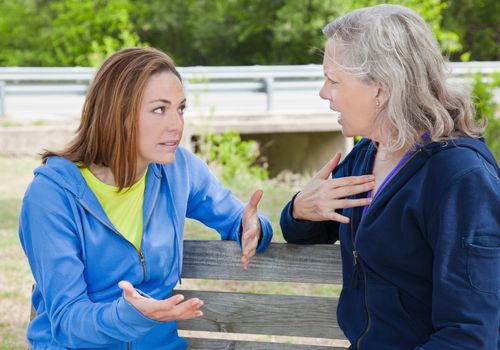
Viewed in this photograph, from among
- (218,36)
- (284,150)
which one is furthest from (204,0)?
(284,150)

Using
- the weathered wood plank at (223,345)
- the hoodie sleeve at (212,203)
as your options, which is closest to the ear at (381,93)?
the hoodie sleeve at (212,203)

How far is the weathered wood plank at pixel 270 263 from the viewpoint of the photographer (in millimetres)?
2689

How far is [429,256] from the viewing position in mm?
2154

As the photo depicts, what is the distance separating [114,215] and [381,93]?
952 millimetres

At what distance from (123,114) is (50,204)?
357mm

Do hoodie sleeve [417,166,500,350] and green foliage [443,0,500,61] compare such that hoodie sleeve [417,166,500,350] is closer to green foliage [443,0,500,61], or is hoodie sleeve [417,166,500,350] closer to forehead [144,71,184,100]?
forehead [144,71,184,100]

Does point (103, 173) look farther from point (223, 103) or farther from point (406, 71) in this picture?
point (223, 103)

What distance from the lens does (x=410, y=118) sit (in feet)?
7.18

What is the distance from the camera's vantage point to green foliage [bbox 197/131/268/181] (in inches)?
348

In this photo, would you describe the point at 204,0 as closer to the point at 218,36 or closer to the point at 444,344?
the point at 218,36

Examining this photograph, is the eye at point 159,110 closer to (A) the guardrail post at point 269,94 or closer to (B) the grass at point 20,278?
(B) the grass at point 20,278

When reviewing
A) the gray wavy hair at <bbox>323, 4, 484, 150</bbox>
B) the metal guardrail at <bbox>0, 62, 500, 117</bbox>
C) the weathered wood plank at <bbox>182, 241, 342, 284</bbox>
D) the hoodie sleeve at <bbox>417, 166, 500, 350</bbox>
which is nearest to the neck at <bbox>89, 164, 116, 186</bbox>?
the weathered wood plank at <bbox>182, 241, 342, 284</bbox>

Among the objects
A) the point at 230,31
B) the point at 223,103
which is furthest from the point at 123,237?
the point at 230,31

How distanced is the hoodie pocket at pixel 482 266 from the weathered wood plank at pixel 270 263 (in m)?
0.70
